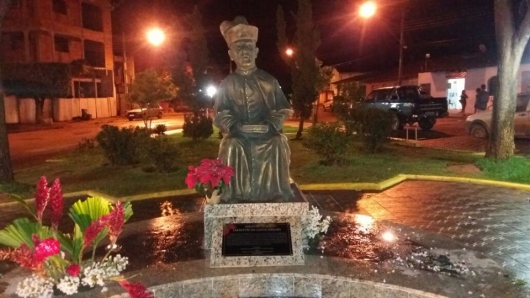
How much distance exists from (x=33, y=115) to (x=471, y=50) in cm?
3034

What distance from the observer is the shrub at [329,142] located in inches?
454

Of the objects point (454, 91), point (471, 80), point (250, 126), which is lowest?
point (250, 126)

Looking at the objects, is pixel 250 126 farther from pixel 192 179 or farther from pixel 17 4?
pixel 17 4

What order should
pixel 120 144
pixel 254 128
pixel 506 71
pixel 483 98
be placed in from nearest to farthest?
1. pixel 254 128
2. pixel 506 71
3. pixel 120 144
4. pixel 483 98

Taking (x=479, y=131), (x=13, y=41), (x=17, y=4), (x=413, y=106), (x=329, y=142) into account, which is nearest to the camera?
(x=329, y=142)

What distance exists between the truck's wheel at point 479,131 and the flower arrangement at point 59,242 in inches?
621

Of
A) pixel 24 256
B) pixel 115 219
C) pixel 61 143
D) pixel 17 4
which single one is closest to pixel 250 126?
pixel 115 219

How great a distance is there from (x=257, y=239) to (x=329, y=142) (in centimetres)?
675

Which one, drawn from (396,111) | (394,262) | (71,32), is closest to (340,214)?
(394,262)

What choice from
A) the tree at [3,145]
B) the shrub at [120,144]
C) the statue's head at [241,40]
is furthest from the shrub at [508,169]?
the tree at [3,145]

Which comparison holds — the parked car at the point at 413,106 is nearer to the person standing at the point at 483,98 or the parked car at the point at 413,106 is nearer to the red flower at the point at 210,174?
the person standing at the point at 483,98

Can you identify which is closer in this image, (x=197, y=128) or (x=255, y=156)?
(x=255, y=156)

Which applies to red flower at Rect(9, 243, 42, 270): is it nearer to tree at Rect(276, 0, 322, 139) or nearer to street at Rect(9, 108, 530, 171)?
street at Rect(9, 108, 530, 171)

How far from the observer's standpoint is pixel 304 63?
57.5 feet
